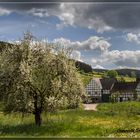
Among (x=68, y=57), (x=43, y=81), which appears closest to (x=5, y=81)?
(x=43, y=81)

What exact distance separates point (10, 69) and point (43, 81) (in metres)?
3.12

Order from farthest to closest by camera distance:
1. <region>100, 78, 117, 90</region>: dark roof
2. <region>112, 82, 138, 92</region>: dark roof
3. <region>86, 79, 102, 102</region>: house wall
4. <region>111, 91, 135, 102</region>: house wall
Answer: <region>100, 78, 117, 90</region>: dark roof → <region>86, 79, 102, 102</region>: house wall → <region>112, 82, 138, 92</region>: dark roof → <region>111, 91, 135, 102</region>: house wall

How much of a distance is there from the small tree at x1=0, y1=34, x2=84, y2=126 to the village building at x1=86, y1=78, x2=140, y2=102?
95200 millimetres

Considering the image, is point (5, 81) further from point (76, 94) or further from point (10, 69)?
point (76, 94)

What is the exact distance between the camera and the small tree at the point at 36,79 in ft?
117

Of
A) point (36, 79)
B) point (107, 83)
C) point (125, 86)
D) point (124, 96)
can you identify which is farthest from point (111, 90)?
point (36, 79)

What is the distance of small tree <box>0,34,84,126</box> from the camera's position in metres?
35.6

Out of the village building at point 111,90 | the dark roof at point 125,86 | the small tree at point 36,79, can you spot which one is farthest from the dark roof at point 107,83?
the small tree at point 36,79

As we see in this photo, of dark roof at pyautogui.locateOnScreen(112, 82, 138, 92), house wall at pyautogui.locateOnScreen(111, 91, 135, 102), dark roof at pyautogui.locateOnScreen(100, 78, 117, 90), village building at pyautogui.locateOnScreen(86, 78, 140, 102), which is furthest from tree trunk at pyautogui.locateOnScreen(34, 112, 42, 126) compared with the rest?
dark roof at pyautogui.locateOnScreen(100, 78, 117, 90)

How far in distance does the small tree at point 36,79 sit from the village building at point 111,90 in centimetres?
9520

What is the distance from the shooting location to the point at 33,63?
3697cm

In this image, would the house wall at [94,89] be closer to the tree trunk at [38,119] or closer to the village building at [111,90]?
the village building at [111,90]

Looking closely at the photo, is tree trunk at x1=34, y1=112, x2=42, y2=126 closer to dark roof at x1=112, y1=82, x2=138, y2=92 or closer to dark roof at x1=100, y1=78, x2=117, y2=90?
dark roof at x1=112, y1=82, x2=138, y2=92

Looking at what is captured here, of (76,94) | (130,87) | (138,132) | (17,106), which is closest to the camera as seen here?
(138,132)
